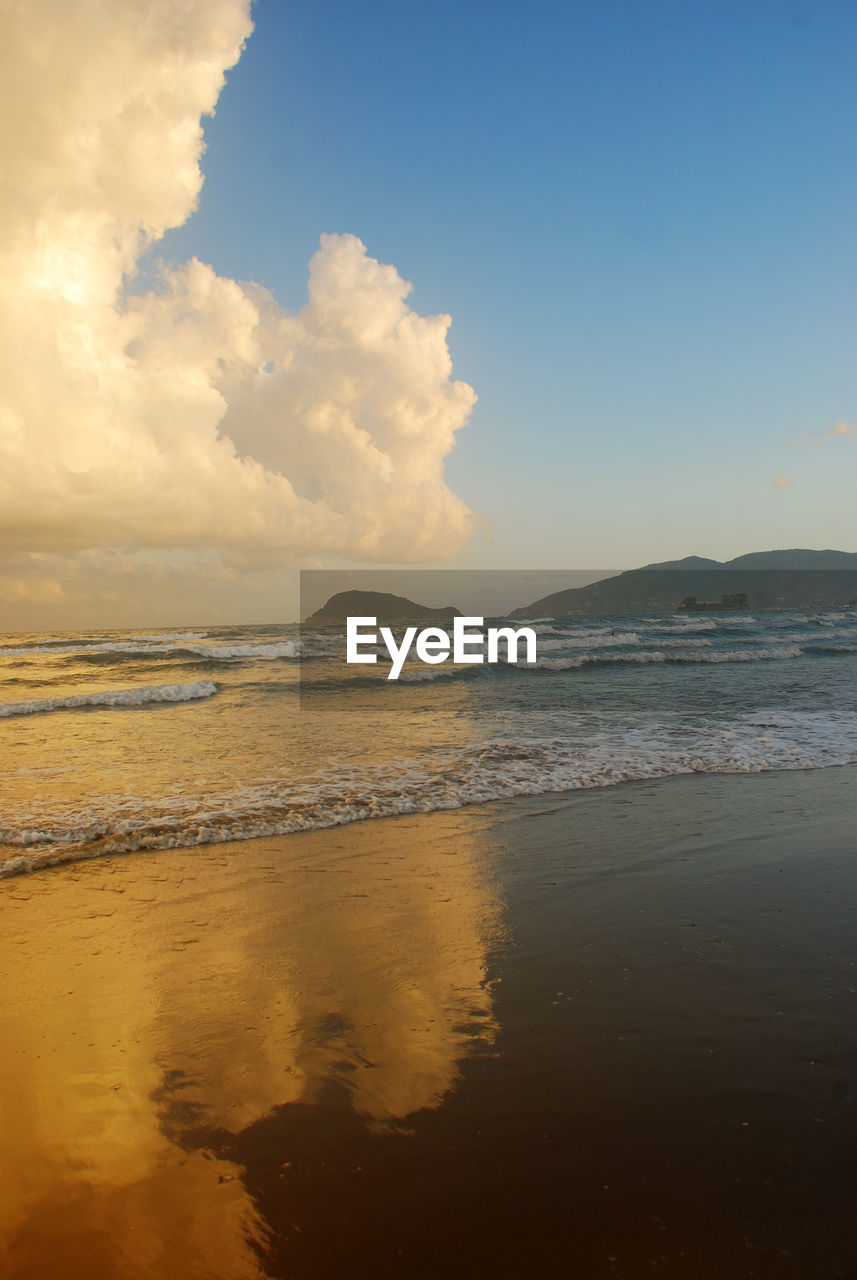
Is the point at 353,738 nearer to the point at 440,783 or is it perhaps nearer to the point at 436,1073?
the point at 440,783

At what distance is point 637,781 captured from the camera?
985cm

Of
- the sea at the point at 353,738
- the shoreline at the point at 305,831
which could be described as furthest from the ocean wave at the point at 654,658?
the shoreline at the point at 305,831

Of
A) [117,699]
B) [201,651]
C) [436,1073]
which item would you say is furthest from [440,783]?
[201,651]

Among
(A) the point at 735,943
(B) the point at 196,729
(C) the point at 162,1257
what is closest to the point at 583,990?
(A) the point at 735,943

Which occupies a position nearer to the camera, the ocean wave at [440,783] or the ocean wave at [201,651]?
the ocean wave at [440,783]

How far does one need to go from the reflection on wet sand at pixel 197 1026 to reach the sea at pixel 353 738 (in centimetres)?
173

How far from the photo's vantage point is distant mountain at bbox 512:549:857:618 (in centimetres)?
10925

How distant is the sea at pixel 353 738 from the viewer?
8547mm

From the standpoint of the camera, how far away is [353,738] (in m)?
13.6

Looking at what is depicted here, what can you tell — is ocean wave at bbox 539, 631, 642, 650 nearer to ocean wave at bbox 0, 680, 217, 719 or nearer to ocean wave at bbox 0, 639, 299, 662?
ocean wave at bbox 0, 639, 299, 662

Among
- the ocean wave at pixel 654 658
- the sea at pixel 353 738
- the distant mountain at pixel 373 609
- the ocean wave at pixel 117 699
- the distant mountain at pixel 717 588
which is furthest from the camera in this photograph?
the distant mountain at pixel 717 588

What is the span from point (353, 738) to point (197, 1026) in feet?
31.8

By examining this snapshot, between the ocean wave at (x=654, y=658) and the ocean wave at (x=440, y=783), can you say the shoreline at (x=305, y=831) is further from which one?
the ocean wave at (x=654, y=658)

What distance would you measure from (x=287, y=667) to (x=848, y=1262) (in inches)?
1092
